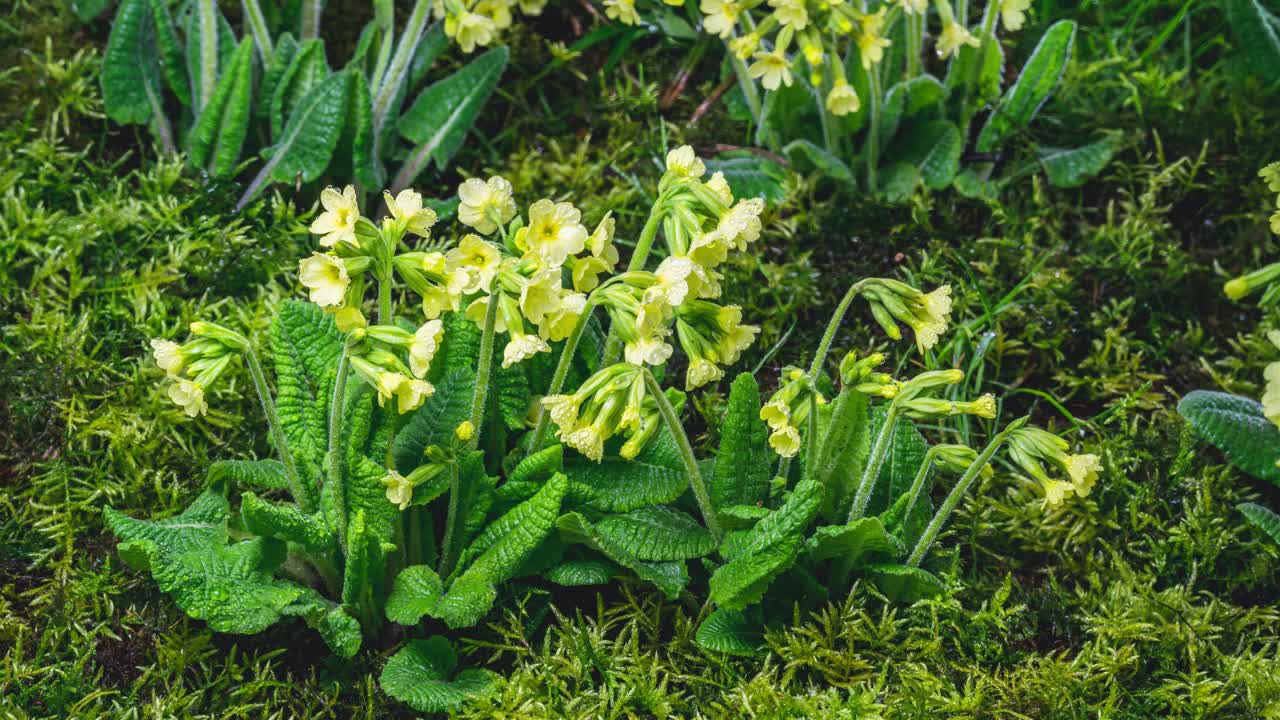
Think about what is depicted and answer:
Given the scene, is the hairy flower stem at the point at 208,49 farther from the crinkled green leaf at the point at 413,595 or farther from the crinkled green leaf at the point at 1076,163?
the crinkled green leaf at the point at 1076,163

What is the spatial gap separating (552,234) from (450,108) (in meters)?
1.23

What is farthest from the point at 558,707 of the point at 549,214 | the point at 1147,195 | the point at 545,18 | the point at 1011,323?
the point at 545,18

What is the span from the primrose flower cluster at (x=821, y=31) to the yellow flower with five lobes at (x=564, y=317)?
82 centimetres

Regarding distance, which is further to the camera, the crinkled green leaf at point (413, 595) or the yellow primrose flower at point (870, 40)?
the yellow primrose flower at point (870, 40)

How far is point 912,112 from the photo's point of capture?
9.44 ft

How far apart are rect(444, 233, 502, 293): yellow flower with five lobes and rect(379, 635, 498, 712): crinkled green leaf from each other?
610mm

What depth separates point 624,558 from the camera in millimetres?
1929

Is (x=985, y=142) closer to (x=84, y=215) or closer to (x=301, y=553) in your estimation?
(x=301, y=553)

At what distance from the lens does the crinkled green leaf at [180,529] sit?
194cm

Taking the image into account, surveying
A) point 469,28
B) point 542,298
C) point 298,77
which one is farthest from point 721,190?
point 298,77

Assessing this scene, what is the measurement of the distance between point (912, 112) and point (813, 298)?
559 mm

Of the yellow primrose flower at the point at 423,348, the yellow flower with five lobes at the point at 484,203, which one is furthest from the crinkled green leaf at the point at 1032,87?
the yellow primrose flower at the point at 423,348

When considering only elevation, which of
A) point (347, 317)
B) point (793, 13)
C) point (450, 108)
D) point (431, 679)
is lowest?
point (431, 679)

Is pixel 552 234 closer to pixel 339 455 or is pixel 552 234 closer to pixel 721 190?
pixel 721 190
